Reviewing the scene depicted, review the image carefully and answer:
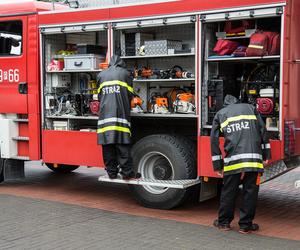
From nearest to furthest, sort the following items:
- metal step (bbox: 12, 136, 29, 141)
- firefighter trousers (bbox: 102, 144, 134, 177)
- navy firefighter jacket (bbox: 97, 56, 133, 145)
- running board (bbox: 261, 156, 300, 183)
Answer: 1. running board (bbox: 261, 156, 300, 183)
2. navy firefighter jacket (bbox: 97, 56, 133, 145)
3. firefighter trousers (bbox: 102, 144, 134, 177)
4. metal step (bbox: 12, 136, 29, 141)

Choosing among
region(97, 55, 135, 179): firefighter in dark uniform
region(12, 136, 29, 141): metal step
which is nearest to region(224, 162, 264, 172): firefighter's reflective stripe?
region(97, 55, 135, 179): firefighter in dark uniform

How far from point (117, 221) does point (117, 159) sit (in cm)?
104

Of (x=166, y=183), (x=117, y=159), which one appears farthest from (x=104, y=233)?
(x=117, y=159)

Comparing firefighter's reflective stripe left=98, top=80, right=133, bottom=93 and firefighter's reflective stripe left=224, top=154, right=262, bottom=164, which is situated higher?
firefighter's reflective stripe left=98, top=80, right=133, bottom=93

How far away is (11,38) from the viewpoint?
8594 millimetres

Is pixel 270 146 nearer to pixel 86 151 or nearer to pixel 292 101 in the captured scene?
pixel 292 101

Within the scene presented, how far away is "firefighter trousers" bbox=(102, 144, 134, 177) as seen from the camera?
24.1ft

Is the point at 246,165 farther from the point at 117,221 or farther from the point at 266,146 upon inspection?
the point at 117,221

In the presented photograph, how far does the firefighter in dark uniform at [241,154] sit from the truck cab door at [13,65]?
12.0ft

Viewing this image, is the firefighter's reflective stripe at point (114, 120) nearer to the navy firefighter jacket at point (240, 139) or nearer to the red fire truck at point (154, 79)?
the red fire truck at point (154, 79)

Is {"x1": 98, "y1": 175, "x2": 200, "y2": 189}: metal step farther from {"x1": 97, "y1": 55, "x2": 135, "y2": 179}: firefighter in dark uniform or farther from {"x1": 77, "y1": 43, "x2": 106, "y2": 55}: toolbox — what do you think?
{"x1": 77, "y1": 43, "x2": 106, "y2": 55}: toolbox

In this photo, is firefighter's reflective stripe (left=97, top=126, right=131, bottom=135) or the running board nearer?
the running board

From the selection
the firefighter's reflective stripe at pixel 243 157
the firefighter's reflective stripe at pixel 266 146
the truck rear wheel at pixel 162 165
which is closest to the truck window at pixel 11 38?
the truck rear wheel at pixel 162 165

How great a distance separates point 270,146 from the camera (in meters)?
6.28
